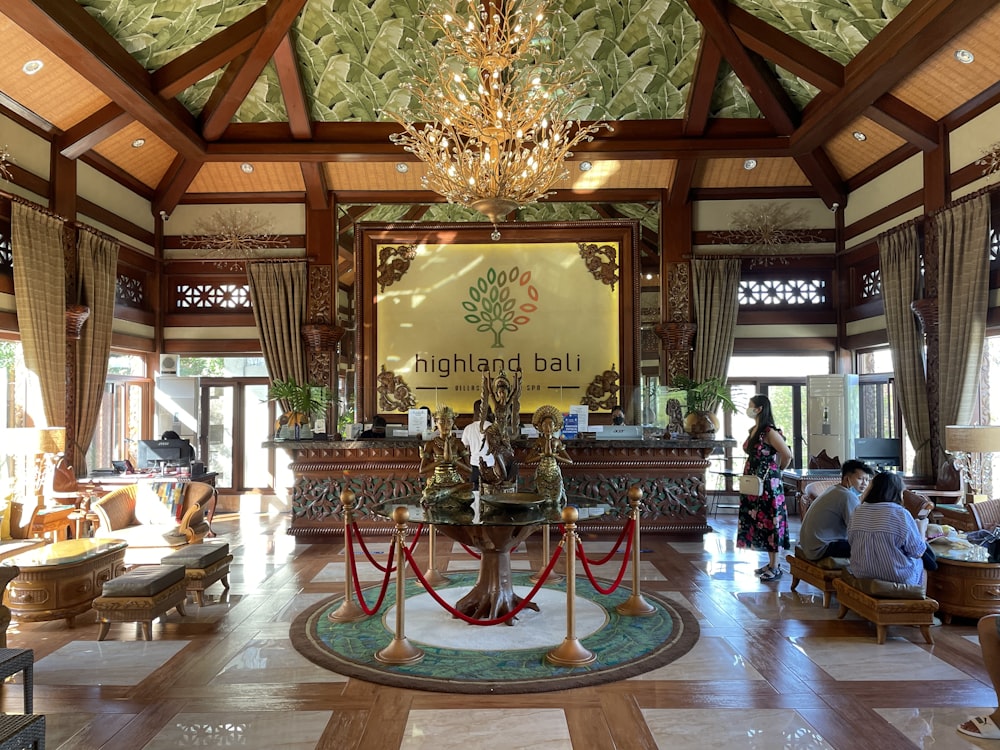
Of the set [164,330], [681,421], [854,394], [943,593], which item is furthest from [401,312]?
[943,593]

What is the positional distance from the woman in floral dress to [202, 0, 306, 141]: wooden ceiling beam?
612cm

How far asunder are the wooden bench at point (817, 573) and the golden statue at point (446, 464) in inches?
108

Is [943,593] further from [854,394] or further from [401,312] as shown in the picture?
[401,312]

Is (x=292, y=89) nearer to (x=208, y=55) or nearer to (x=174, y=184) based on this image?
(x=208, y=55)

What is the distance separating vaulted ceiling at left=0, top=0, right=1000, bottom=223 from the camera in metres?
6.75

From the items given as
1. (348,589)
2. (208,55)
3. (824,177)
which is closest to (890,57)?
(824,177)

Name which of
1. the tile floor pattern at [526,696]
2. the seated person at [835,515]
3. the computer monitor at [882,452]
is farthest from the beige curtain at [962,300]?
the tile floor pattern at [526,696]

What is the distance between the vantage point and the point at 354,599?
538 cm

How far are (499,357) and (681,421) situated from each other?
2.92 meters

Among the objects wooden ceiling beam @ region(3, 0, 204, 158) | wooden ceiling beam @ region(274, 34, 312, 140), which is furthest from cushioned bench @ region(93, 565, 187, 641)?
wooden ceiling beam @ region(274, 34, 312, 140)

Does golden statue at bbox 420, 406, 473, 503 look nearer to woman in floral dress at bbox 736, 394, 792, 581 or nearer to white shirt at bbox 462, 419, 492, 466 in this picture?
white shirt at bbox 462, 419, 492, 466

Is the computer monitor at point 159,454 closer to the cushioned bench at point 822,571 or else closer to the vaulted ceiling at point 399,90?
the vaulted ceiling at point 399,90

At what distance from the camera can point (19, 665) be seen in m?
3.25

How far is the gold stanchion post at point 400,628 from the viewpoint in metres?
4.12
